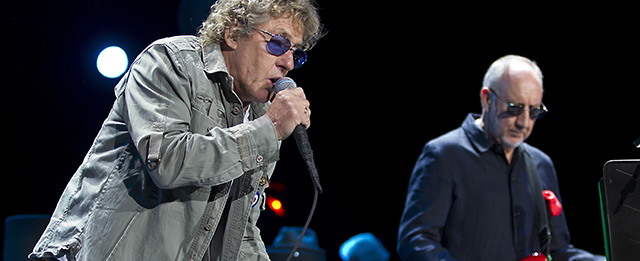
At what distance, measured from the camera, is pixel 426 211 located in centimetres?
350

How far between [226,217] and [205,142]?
0.49m

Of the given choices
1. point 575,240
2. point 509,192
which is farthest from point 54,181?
point 575,240

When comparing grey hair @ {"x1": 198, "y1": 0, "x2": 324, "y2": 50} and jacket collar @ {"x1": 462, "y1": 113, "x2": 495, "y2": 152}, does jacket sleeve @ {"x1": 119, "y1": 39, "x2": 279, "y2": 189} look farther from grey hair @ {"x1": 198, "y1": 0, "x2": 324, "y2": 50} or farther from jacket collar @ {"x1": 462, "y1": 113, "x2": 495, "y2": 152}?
jacket collar @ {"x1": 462, "y1": 113, "x2": 495, "y2": 152}

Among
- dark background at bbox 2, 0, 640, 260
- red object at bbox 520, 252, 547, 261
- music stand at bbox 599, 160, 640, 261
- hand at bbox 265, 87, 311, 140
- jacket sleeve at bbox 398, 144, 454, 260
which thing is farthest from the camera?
dark background at bbox 2, 0, 640, 260

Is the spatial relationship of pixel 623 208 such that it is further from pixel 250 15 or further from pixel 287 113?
pixel 250 15

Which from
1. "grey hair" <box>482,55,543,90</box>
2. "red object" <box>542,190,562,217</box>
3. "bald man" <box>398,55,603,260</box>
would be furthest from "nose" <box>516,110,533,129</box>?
"red object" <box>542,190,562,217</box>

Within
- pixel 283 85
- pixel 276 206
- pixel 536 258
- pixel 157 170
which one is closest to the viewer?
pixel 157 170

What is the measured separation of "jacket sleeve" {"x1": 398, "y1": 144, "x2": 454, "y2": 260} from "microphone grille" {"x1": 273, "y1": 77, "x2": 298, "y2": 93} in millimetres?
1539

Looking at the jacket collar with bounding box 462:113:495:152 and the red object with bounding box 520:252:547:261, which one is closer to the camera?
the red object with bounding box 520:252:547:261

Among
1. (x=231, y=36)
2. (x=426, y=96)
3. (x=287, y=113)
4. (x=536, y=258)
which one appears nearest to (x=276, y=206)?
(x=426, y=96)

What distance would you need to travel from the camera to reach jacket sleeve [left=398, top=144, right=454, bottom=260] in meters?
3.43

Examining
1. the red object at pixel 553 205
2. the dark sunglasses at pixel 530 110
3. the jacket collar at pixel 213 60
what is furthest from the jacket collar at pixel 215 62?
the red object at pixel 553 205

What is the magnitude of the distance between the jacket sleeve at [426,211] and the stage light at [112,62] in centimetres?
196

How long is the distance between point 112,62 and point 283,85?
2.06 metres
